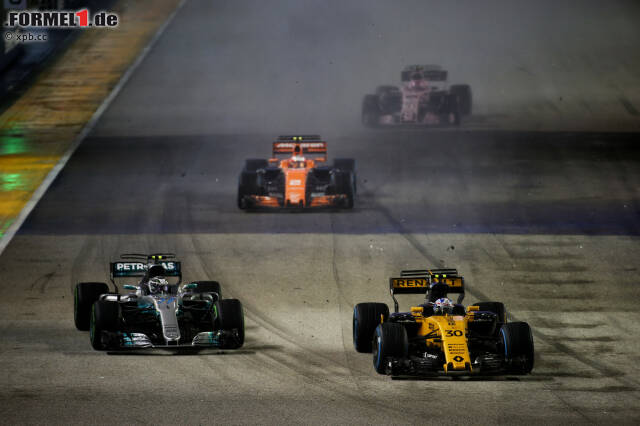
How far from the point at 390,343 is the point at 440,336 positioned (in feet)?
3.04

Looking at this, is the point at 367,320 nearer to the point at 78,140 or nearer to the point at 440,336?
the point at 440,336

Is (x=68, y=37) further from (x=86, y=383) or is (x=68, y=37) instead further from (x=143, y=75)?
(x=86, y=383)

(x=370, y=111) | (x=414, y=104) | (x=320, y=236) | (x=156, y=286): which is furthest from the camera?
(x=370, y=111)

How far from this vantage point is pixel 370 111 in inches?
1727

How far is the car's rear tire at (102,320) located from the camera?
20.1m

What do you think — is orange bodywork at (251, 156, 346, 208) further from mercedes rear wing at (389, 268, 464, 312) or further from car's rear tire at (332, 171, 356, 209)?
mercedes rear wing at (389, 268, 464, 312)

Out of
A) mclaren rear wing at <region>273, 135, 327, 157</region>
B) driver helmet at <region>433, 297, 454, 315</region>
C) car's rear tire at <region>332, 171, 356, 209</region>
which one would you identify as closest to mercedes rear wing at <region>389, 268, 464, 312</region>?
driver helmet at <region>433, 297, 454, 315</region>

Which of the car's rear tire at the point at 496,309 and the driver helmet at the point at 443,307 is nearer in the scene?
the driver helmet at the point at 443,307

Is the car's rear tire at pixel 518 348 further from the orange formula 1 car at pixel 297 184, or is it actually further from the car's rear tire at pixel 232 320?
the orange formula 1 car at pixel 297 184

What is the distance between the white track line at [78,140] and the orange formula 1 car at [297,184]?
5.80 meters

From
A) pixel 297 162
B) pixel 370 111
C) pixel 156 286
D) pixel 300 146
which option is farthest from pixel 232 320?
pixel 370 111

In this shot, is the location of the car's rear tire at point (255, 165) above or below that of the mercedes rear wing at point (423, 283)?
above

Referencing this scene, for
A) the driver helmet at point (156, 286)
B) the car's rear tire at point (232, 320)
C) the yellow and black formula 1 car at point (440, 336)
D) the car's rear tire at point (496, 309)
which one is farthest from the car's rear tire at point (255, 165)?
the car's rear tire at point (496, 309)

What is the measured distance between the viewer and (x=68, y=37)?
53469 millimetres
